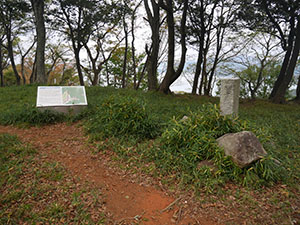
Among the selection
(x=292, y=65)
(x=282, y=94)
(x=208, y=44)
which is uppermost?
(x=208, y=44)

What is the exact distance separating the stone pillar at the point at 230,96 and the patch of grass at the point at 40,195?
2711 millimetres

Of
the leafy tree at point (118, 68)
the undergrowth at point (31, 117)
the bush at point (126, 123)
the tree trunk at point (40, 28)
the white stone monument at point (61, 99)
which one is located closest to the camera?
the bush at point (126, 123)

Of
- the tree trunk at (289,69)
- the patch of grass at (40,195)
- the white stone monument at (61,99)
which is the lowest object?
the patch of grass at (40,195)

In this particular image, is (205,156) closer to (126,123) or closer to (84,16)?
(126,123)

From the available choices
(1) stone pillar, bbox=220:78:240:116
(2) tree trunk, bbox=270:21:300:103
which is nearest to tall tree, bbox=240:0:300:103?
(2) tree trunk, bbox=270:21:300:103

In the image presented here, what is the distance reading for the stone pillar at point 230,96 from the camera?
392 centimetres

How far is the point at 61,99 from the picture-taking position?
5.72 meters

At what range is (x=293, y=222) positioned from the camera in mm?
2334

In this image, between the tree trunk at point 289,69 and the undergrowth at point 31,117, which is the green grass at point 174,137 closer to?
the undergrowth at point 31,117

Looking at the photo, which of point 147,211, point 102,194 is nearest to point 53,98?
point 102,194

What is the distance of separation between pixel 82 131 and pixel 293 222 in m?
4.24

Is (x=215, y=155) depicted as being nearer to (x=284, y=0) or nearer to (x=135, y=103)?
(x=135, y=103)

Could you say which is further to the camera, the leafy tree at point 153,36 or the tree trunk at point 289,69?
the leafy tree at point 153,36

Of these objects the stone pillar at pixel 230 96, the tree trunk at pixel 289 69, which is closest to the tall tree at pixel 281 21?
the tree trunk at pixel 289 69
